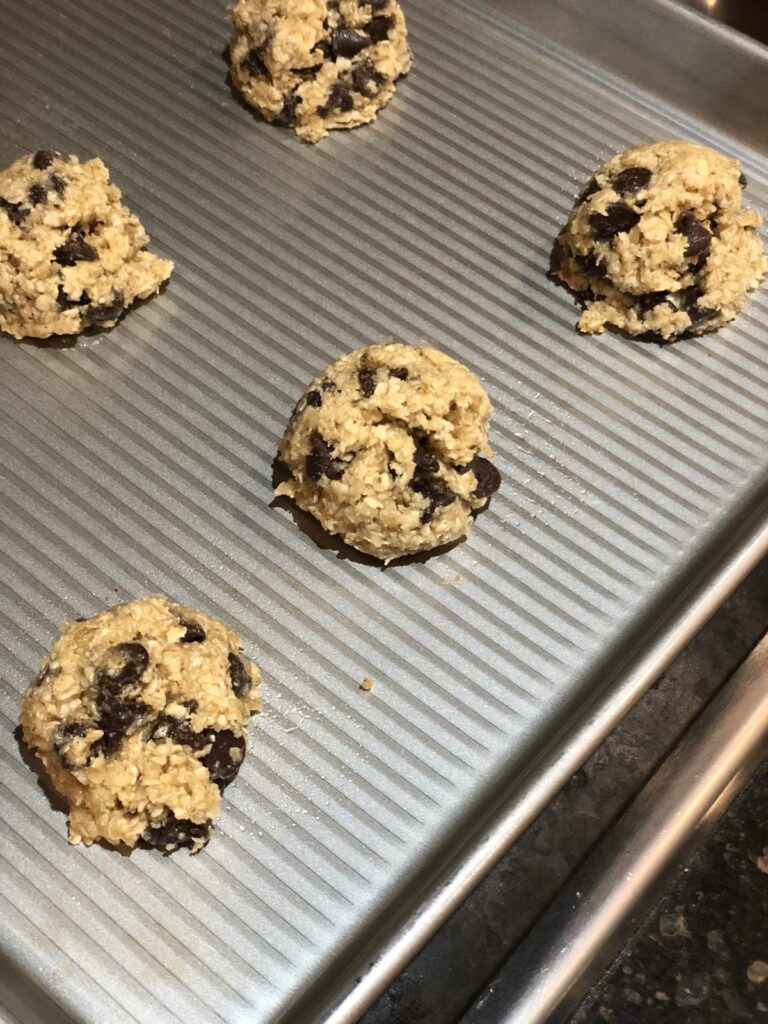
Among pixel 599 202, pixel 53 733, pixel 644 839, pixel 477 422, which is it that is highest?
pixel 599 202

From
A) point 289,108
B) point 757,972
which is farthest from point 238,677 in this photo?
point 289,108

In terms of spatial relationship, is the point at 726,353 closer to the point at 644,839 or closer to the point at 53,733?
the point at 644,839

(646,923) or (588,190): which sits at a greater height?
(588,190)

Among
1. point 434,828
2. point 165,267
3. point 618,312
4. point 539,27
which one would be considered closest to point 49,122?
point 165,267

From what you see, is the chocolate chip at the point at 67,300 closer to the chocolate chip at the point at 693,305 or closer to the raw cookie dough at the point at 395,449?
the raw cookie dough at the point at 395,449

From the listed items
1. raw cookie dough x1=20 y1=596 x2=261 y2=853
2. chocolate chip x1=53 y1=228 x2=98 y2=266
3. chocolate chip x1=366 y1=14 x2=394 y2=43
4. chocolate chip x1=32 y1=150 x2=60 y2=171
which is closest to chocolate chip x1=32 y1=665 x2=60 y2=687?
raw cookie dough x1=20 y1=596 x2=261 y2=853

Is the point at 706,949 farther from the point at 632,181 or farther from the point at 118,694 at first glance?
the point at 632,181

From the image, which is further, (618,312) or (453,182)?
(453,182)
